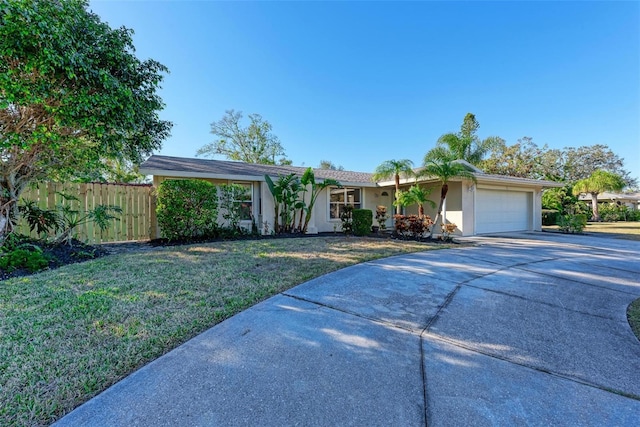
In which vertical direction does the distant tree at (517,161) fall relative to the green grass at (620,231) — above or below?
above

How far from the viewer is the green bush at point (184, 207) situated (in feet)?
26.9

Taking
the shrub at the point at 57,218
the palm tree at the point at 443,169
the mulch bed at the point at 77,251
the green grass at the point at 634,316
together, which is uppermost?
the palm tree at the point at 443,169

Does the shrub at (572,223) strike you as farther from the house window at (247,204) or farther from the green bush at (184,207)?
the green bush at (184,207)

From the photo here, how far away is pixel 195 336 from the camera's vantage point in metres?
2.85

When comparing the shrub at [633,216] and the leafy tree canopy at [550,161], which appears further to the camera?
the leafy tree canopy at [550,161]

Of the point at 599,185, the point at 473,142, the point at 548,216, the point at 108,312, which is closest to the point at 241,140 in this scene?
the point at 473,142

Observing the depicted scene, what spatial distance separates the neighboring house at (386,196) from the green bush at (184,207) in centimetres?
143

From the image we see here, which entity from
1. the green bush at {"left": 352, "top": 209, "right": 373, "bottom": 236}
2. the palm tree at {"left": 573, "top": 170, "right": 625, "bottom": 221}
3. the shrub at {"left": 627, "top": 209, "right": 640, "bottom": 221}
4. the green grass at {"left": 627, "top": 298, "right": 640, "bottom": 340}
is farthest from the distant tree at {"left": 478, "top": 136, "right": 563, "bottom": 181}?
the green grass at {"left": 627, "top": 298, "right": 640, "bottom": 340}

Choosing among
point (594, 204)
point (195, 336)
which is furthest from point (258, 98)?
point (594, 204)

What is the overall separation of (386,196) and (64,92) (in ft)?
43.2

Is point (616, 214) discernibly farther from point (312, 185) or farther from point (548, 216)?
point (312, 185)

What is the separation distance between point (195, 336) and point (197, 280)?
1.97 metres

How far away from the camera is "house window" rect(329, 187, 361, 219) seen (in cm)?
1351

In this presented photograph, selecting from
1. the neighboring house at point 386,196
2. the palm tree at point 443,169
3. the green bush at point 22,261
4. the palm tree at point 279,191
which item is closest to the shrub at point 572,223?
the neighboring house at point 386,196
